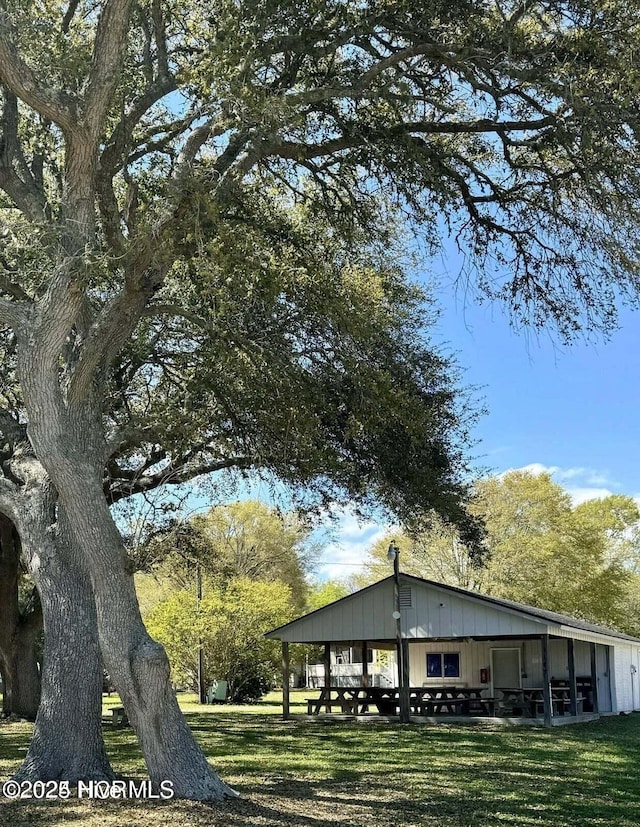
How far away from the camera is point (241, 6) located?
8.42 meters

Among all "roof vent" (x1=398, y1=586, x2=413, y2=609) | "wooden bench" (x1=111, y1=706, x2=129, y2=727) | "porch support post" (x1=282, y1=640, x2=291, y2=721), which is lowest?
"wooden bench" (x1=111, y1=706, x2=129, y2=727)

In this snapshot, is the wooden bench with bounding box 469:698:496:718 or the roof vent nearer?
the wooden bench with bounding box 469:698:496:718

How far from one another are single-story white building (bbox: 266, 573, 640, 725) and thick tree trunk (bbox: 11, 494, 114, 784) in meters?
12.4

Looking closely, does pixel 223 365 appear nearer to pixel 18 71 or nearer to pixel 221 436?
pixel 221 436

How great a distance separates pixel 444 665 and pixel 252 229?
18395 millimetres

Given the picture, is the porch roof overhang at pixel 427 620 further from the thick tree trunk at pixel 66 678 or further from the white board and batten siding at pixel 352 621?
the thick tree trunk at pixel 66 678

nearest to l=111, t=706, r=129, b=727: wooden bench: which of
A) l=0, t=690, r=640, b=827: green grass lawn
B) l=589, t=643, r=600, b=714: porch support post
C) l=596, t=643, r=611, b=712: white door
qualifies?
l=0, t=690, r=640, b=827: green grass lawn

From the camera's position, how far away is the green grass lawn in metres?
7.93

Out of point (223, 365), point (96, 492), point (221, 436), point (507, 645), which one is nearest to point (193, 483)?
point (221, 436)

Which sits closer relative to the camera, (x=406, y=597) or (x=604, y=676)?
(x=406, y=597)

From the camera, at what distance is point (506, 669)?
82.0 ft

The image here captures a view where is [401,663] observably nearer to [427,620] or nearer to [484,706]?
[427,620]

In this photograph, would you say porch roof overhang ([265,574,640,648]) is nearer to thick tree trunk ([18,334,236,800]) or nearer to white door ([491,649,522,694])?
white door ([491,649,522,694])

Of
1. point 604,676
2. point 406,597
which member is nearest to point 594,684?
point 604,676
